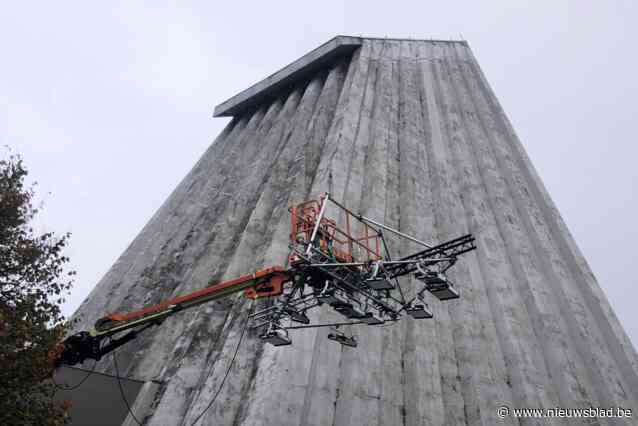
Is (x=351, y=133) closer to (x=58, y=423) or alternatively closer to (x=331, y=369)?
(x=331, y=369)

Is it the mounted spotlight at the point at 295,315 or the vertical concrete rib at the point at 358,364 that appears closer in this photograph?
the mounted spotlight at the point at 295,315

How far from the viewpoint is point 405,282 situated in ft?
Result: 60.4

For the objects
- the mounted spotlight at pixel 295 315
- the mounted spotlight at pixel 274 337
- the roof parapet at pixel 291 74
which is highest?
the roof parapet at pixel 291 74

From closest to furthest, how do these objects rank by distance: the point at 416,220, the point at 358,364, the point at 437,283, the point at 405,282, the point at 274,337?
the point at 437,283 → the point at 274,337 → the point at 358,364 → the point at 405,282 → the point at 416,220

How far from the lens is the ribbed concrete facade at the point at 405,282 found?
1356cm

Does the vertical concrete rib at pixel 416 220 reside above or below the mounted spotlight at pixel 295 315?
above

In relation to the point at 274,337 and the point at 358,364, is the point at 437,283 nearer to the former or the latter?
the point at 274,337

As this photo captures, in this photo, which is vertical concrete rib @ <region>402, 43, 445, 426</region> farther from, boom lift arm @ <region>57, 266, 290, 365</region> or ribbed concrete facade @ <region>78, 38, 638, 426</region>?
boom lift arm @ <region>57, 266, 290, 365</region>

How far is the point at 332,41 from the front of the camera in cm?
3556

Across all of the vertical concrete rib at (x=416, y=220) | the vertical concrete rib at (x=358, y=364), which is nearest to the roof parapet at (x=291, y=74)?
the vertical concrete rib at (x=416, y=220)

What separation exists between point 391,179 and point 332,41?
18.1 metres

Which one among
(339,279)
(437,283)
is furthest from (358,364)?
(437,283)

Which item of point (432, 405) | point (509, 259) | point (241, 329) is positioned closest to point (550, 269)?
point (509, 259)

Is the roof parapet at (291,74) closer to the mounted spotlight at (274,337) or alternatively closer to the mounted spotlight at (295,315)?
the mounted spotlight at (295,315)
